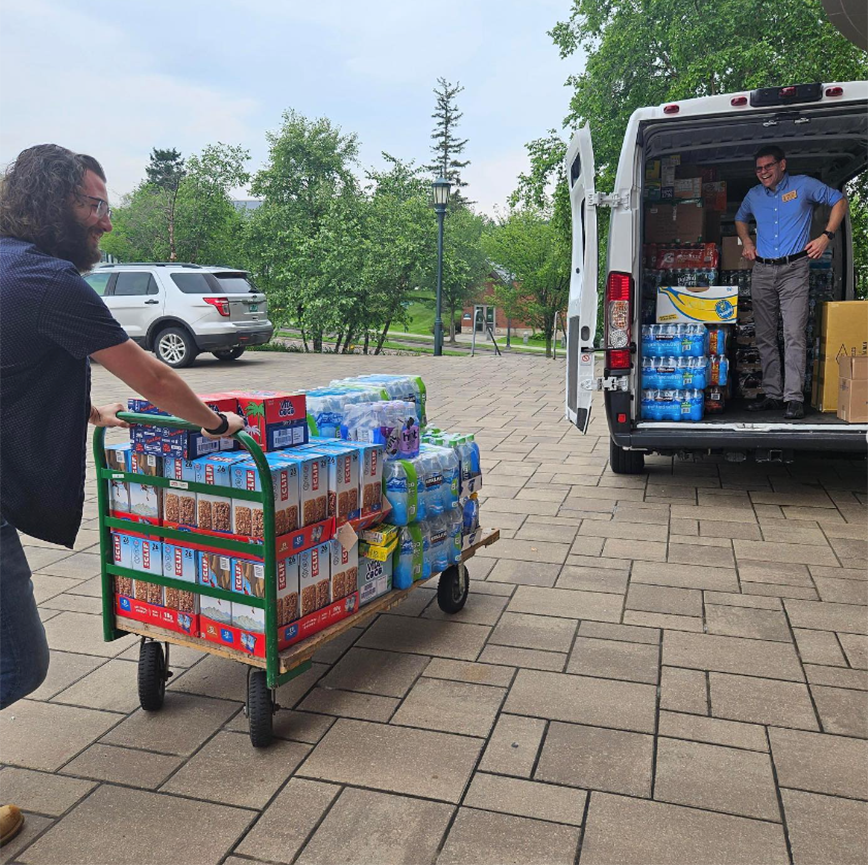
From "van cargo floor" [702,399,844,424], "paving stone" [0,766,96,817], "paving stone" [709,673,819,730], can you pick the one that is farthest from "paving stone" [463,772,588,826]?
"van cargo floor" [702,399,844,424]

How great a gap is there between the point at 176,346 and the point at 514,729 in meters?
13.6

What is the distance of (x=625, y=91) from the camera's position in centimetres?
2020

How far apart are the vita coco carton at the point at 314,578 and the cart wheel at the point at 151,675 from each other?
58 centimetres

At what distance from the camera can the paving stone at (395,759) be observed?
2672 millimetres

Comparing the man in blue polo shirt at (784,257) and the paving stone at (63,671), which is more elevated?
the man in blue polo shirt at (784,257)

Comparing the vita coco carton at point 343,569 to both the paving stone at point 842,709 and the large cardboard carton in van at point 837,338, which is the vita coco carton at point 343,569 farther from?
the large cardboard carton in van at point 837,338

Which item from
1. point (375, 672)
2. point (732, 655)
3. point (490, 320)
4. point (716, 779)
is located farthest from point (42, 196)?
point (490, 320)

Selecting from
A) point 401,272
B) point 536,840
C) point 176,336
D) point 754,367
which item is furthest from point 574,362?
point 401,272

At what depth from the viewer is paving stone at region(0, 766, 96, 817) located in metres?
2.58

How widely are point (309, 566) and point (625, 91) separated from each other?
65.0 ft

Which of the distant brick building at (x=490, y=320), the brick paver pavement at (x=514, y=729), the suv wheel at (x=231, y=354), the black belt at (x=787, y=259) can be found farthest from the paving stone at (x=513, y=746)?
the distant brick building at (x=490, y=320)

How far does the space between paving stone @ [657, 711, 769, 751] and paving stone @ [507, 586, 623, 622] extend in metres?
0.93

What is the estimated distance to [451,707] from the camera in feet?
10.4

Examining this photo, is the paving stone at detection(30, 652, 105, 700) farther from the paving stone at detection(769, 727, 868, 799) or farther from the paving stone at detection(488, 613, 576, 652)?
the paving stone at detection(769, 727, 868, 799)
